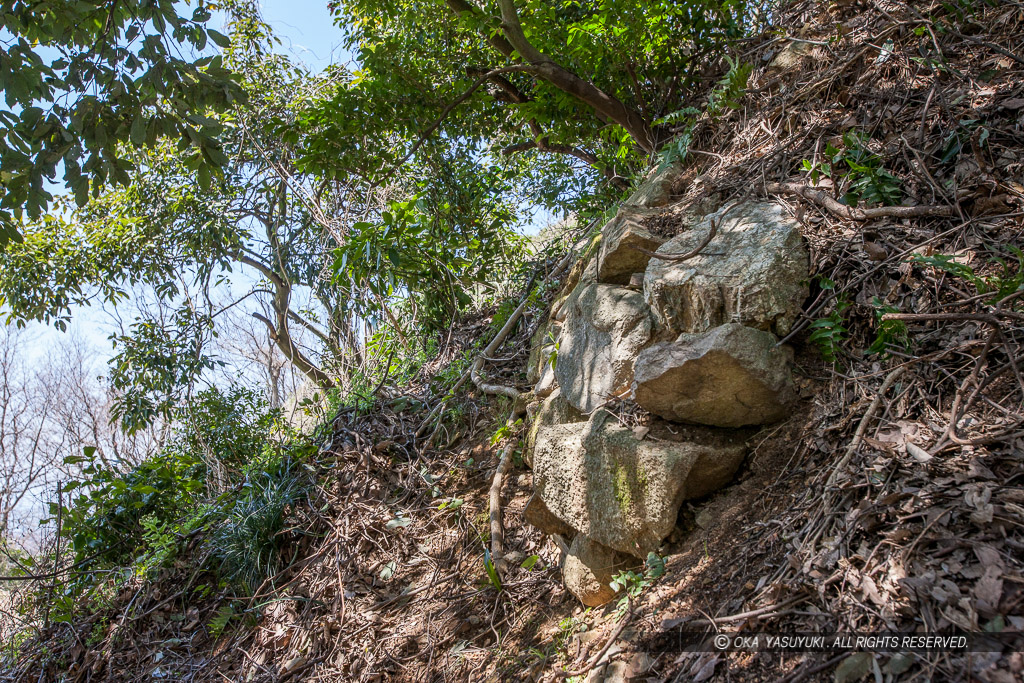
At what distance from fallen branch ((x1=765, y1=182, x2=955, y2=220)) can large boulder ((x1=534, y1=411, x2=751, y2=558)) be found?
112 cm

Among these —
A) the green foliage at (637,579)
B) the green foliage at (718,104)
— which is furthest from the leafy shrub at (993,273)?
the green foliage at (718,104)

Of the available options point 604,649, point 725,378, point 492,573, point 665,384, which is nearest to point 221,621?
point 492,573

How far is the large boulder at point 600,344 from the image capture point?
9.35 ft

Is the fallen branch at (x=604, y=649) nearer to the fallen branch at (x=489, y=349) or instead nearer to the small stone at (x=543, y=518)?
the small stone at (x=543, y=518)

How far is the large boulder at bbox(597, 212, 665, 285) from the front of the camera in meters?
3.14

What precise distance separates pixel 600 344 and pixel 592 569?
109 cm

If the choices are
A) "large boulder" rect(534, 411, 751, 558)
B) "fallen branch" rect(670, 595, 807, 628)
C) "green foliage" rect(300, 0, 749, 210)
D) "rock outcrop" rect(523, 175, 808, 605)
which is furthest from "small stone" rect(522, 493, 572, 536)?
"green foliage" rect(300, 0, 749, 210)

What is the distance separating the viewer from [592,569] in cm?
251

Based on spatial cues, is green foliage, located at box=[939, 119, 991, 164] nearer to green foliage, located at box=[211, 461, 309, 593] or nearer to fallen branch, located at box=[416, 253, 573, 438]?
fallen branch, located at box=[416, 253, 573, 438]

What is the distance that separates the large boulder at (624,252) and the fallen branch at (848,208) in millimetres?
656

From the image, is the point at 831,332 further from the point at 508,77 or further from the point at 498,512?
the point at 508,77

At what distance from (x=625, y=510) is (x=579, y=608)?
538 mm

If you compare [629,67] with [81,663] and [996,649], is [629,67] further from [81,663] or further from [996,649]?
[81,663]

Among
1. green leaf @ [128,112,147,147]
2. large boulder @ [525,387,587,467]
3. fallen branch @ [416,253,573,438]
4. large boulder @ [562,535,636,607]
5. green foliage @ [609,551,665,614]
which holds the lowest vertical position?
green foliage @ [609,551,665,614]
